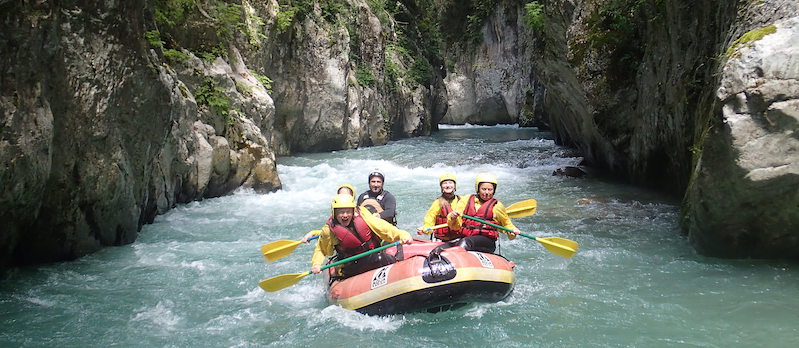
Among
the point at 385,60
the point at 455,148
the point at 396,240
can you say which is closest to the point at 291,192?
the point at 396,240

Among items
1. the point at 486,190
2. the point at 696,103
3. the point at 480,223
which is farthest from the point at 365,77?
the point at 480,223

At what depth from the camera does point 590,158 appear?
1553 cm

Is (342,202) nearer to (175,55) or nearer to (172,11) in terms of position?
(175,55)

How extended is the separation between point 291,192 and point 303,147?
24.9 feet

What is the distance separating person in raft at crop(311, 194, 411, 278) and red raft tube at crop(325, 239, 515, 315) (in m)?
0.25

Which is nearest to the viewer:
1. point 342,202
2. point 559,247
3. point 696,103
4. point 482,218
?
point 342,202

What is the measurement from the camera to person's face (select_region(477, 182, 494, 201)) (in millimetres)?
6617

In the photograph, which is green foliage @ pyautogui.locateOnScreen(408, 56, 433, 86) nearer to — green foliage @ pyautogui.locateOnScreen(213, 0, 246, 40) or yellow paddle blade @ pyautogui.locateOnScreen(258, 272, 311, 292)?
green foliage @ pyautogui.locateOnScreen(213, 0, 246, 40)

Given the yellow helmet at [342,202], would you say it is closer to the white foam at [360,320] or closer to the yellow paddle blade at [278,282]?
the yellow paddle blade at [278,282]

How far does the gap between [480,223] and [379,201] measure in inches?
55.4

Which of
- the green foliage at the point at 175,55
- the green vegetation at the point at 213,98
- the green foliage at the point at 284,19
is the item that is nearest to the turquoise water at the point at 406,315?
the green vegetation at the point at 213,98

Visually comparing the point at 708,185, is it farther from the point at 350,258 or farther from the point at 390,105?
the point at 390,105

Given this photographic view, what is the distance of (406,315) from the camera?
537 cm

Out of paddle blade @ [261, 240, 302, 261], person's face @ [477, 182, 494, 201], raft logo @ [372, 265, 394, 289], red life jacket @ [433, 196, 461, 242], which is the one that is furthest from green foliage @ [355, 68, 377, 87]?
raft logo @ [372, 265, 394, 289]
